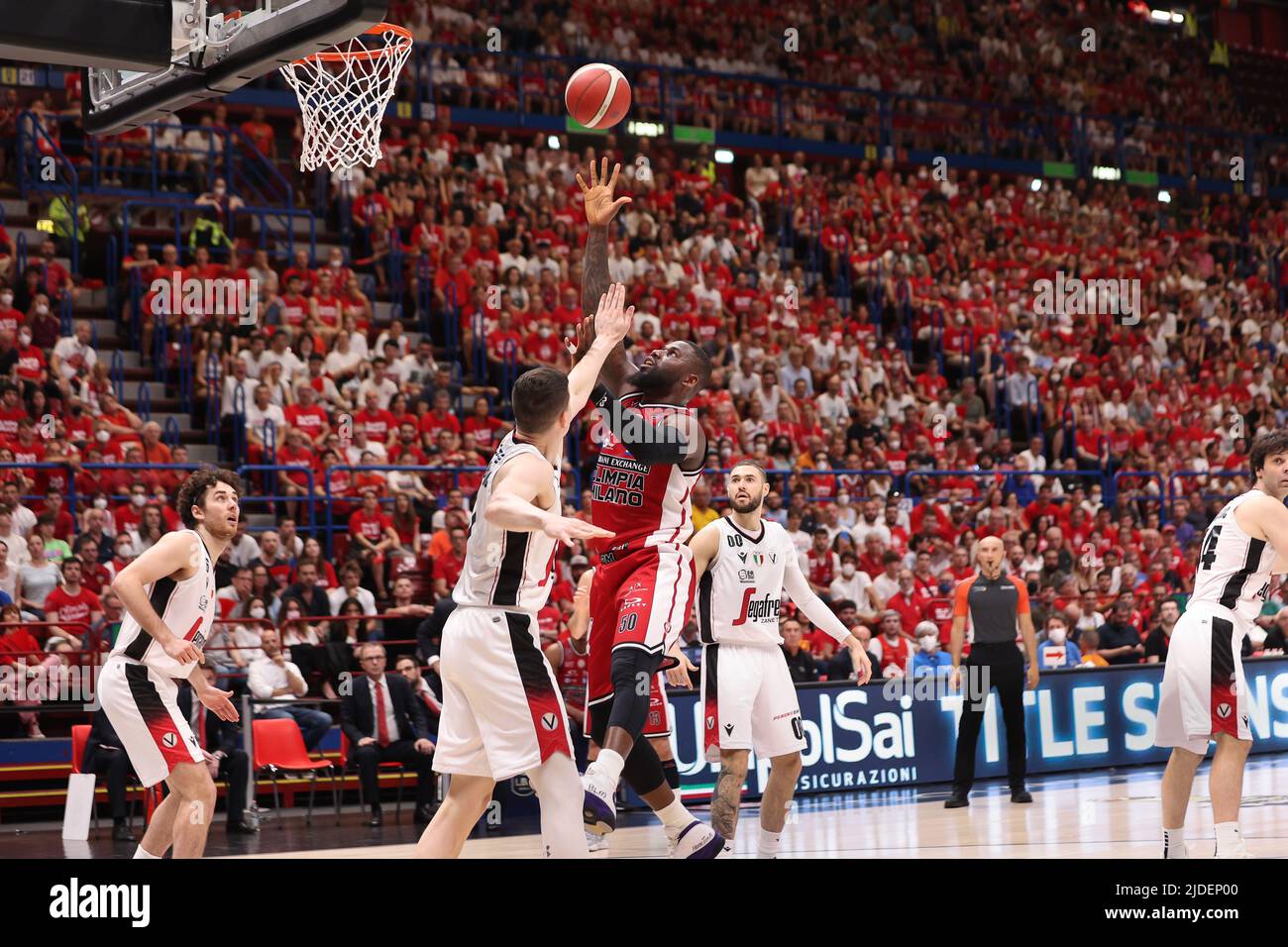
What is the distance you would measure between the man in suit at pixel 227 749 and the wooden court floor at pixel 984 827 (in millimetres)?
1443

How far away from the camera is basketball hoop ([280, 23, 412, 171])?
1027cm

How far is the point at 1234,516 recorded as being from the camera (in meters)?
7.67

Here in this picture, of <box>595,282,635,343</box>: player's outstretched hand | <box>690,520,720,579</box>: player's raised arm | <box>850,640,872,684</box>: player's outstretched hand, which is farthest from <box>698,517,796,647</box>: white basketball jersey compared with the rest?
<box>595,282,635,343</box>: player's outstretched hand

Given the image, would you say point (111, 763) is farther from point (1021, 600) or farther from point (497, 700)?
point (1021, 600)

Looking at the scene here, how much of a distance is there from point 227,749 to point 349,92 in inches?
192

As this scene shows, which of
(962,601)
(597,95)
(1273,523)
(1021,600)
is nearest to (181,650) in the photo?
(597,95)

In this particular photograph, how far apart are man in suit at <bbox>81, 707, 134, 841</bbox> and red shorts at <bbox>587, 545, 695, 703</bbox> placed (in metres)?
5.21

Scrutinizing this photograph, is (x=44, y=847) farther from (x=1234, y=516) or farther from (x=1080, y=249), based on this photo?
(x=1080, y=249)

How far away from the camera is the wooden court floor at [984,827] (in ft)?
29.1

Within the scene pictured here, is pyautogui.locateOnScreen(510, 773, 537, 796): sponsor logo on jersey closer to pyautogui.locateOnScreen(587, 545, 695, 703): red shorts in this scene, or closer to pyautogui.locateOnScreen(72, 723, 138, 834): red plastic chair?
pyautogui.locateOnScreen(72, 723, 138, 834): red plastic chair

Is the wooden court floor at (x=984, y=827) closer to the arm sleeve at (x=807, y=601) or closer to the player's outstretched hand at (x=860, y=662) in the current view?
the player's outstretched hand at (x=860, y=662)

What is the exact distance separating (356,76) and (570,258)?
8.91 metres

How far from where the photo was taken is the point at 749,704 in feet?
27.3

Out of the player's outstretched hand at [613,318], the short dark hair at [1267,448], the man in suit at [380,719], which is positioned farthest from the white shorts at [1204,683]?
the man in suit at [380,719]
